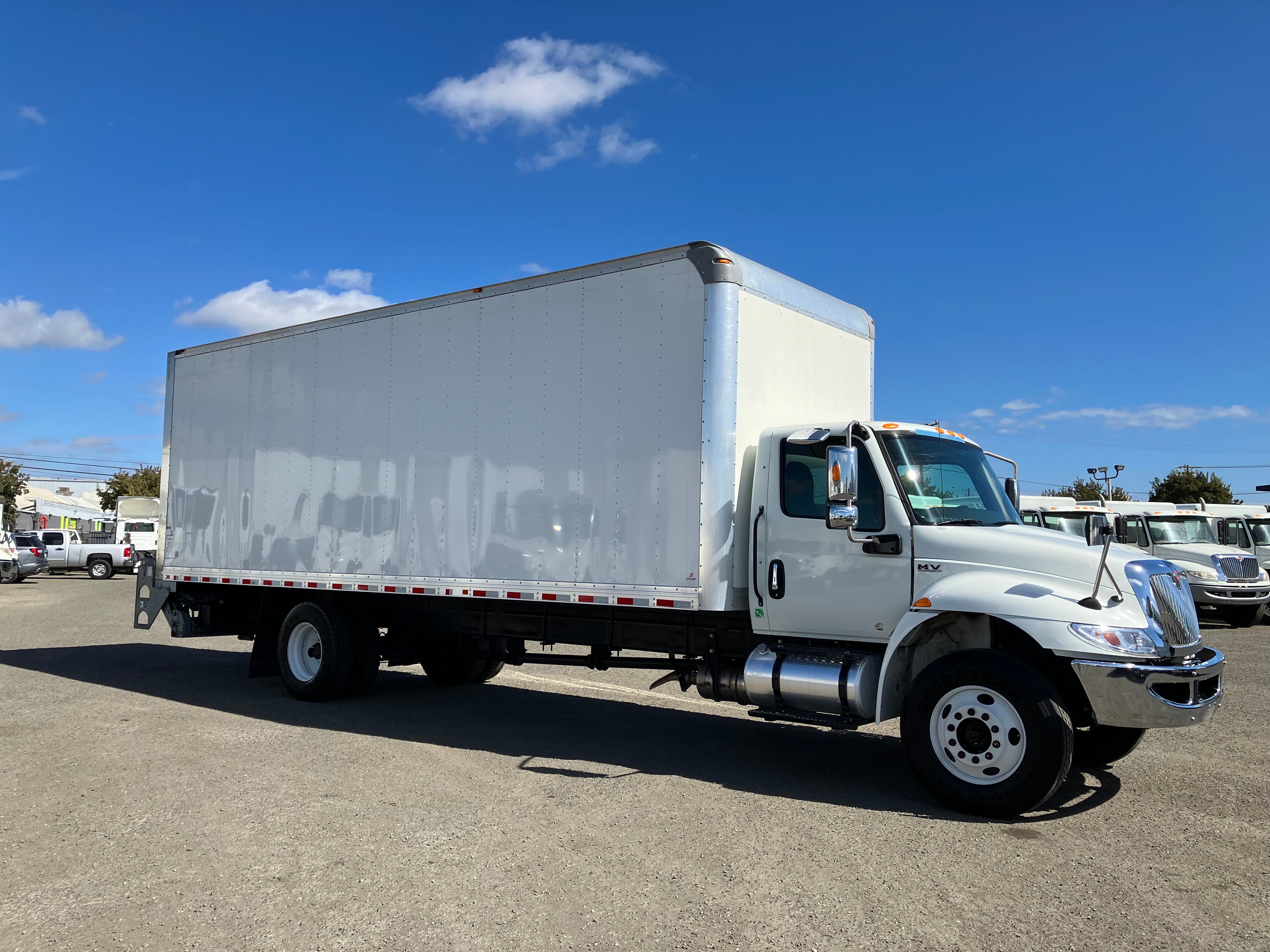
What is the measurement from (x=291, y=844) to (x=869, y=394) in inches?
244

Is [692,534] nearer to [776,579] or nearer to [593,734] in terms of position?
[776,579]

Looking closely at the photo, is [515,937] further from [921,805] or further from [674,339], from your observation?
[674,339]

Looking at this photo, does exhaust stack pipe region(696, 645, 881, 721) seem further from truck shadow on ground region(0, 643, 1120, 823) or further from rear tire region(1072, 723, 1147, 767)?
rear tire region(1072, 723, 1147, 767)

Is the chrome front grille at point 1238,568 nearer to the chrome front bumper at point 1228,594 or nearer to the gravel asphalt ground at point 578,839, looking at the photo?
the chrome front bumper at point 1228,594

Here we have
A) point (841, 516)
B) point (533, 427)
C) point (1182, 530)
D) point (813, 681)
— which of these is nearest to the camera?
point (841, 516)

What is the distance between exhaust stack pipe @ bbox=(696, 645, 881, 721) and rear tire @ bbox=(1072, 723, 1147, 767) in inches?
61.3

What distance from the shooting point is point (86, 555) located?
36.2 meters

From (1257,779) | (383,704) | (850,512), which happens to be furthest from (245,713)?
(1257,779)

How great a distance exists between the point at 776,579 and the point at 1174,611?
260cm

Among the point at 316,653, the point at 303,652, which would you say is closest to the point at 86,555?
the point at 303,652

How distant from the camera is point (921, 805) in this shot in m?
6.30

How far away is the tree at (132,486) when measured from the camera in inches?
2980

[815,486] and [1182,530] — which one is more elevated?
[1182,530]

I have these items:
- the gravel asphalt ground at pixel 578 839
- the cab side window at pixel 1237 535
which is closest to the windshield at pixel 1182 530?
the cab side window at pixel 1237 535
